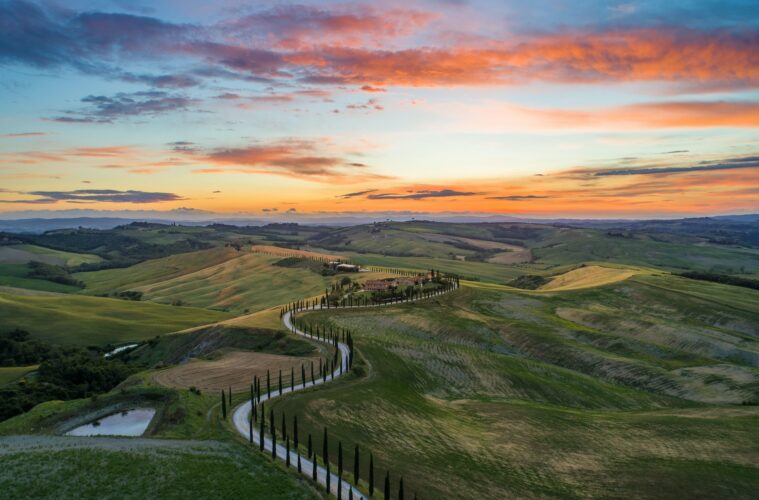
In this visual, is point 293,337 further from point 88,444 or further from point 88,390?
point 88,444

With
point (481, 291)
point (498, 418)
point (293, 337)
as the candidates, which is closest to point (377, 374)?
point (498, 418)

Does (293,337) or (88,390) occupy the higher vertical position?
(293,337)

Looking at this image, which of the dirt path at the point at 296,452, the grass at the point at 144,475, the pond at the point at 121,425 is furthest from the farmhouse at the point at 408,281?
the grass at the point at 144,475

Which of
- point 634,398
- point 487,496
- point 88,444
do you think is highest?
point 88,444

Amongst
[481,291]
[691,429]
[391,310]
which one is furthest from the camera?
[481,291]

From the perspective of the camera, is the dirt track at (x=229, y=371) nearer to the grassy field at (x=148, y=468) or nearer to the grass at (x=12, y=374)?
the grassy field at (x=148, y=468)

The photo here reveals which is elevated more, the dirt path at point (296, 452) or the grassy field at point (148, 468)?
the grassy field at point (148, 468)

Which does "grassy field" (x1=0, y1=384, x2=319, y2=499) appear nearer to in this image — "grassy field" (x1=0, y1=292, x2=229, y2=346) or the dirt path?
the dirt path

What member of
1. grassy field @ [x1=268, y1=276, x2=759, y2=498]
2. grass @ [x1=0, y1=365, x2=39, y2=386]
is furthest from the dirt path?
grass @ [x1=0, y1=365, x2=39, y2=386]
